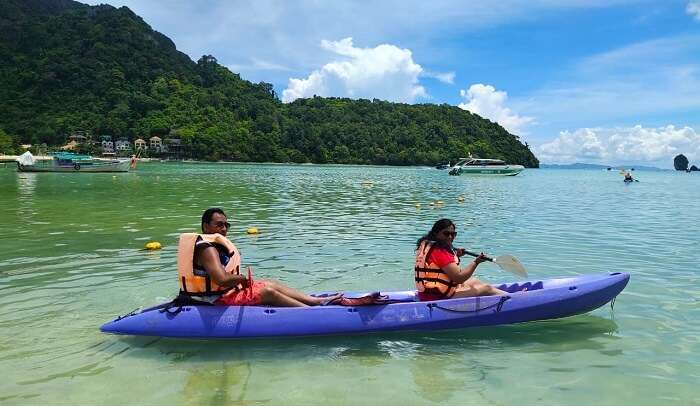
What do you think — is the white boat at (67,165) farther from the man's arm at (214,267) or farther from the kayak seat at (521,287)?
the kayak seat at (521,287)

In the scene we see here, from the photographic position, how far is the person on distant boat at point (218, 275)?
240 inches

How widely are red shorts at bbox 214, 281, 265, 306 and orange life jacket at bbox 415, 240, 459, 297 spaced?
2076 millimetres

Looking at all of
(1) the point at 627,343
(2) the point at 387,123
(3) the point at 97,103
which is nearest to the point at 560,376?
(1) the point at 627,343

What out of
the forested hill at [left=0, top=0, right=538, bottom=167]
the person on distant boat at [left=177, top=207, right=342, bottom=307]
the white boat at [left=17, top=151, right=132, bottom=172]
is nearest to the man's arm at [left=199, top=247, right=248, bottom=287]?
the person on distant boat at [left=177, top=207, right=342, bottom=307]

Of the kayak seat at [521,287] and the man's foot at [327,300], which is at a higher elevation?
the kayak seat at [521,287]

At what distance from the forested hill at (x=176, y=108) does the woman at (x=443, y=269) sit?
389 feet

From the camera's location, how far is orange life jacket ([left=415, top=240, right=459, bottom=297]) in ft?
22.4

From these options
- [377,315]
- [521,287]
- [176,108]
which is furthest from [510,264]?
[176,108]

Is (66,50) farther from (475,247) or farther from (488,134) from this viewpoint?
(475,247)

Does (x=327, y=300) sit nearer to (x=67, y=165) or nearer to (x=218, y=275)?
(x=218, y=275)

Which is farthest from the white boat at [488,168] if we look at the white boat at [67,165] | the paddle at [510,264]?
the paddle at [510,264]

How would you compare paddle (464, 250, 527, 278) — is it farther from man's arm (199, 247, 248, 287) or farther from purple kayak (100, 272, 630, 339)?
man's arm (199, 247, 248, 287)

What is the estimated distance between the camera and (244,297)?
259 inches

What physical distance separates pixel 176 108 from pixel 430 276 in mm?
141912
